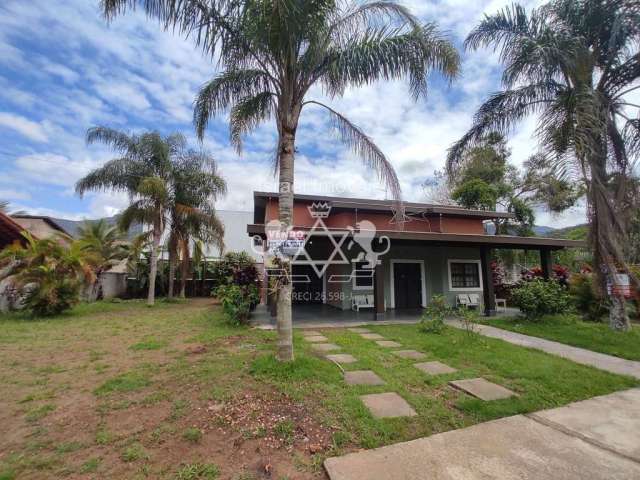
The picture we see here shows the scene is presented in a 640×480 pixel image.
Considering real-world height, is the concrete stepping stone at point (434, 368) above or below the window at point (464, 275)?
below

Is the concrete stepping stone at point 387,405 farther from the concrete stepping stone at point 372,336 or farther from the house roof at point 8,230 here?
the house roof at point 8,230

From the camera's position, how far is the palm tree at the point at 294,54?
4410mm

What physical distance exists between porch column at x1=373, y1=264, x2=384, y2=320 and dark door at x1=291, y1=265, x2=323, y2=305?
573 cm

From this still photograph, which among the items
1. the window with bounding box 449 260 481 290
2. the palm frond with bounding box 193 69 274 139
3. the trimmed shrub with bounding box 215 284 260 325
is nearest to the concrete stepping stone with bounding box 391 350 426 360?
the trimmed shrub with bounding box 215 284 260 325

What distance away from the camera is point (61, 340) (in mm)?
6672

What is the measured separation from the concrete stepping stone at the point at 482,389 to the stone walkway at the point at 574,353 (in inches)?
99.4

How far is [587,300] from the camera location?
9.38 metres

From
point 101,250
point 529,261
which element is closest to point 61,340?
point 101,250

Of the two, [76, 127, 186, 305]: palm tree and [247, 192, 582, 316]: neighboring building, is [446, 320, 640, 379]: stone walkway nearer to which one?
[247, 192, 582, 316]: neighboring building

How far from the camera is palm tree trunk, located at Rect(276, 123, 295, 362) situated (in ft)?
15.0

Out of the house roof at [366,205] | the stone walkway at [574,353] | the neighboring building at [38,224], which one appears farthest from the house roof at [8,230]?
the stone walkway at [574,353]

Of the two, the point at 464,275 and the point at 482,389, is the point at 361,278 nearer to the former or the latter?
the point at 464,275

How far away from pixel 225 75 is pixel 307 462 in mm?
6200

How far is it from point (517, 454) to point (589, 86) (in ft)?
26.3
